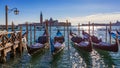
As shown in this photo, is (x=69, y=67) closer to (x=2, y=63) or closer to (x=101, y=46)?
(x=2, y=63)

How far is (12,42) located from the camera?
18.5 m

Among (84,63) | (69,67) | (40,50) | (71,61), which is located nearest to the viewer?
(69,67)

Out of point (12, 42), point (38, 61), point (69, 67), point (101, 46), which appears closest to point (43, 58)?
point (38, 61)

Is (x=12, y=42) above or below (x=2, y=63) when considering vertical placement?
above

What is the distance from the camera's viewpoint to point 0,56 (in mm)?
15938

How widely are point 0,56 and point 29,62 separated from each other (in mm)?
2344

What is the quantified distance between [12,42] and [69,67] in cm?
523

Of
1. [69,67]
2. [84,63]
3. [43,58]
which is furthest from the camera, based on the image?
[43,58]

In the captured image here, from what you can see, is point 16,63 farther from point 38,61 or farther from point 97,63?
point 97,63

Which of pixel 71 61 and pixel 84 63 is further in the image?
pixel 71 61

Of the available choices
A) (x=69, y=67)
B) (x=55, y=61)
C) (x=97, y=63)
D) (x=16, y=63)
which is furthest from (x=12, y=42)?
(x=97, y=63)

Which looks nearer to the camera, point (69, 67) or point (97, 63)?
point (69, 67)

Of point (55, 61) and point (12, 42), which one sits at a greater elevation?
point (12, 42)

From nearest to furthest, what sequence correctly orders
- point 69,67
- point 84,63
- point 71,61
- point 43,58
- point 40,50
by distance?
point 69,67 < point 84,63 < point 71,61 < point 43,58 < point 40,50
